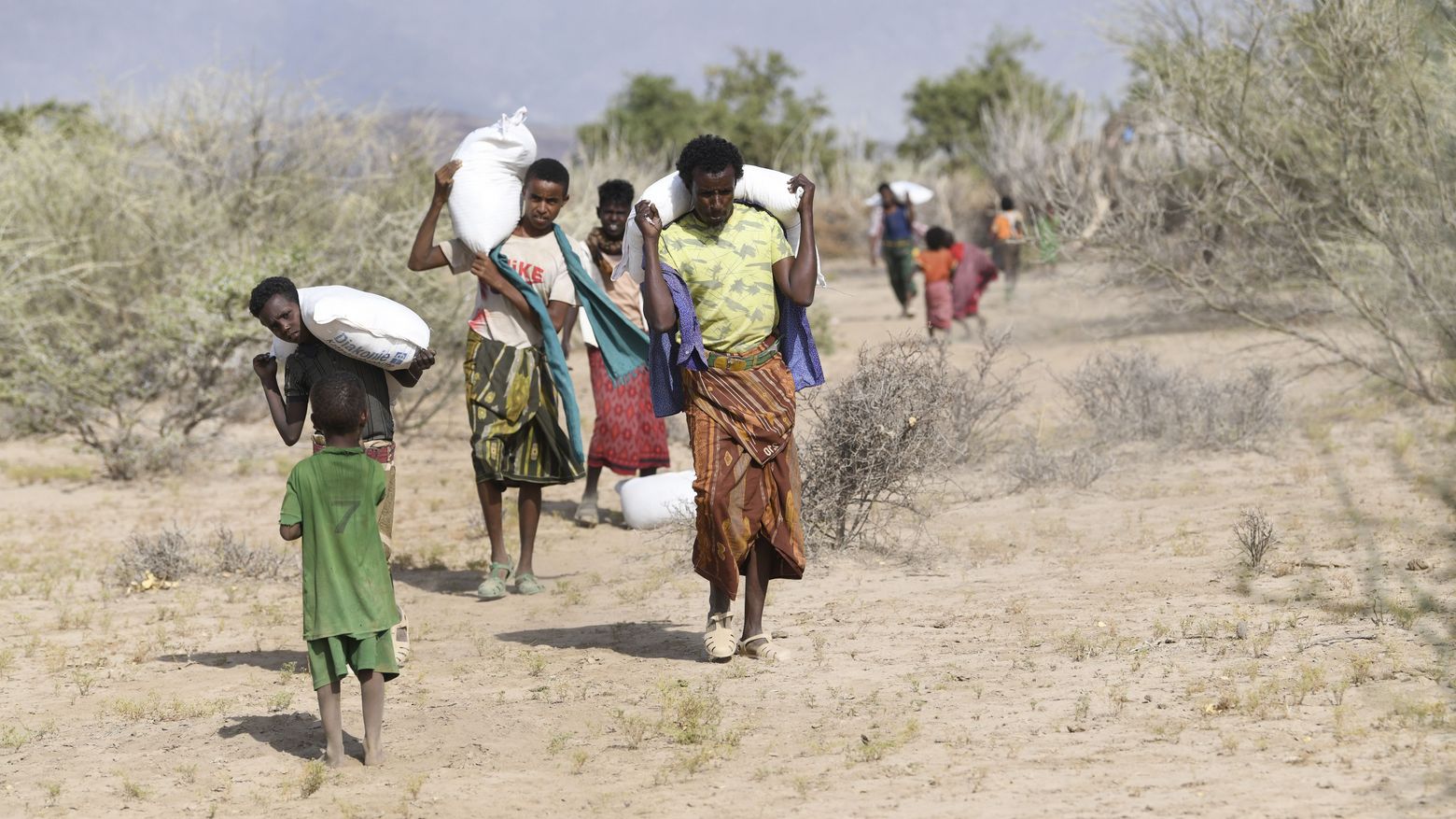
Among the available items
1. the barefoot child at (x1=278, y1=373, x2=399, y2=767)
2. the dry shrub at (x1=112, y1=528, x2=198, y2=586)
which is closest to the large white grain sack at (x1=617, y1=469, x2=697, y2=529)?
Result: the dry shrub at (x1=112, y1=528, x2=198, y2=586)

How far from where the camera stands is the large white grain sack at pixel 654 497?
8516mm

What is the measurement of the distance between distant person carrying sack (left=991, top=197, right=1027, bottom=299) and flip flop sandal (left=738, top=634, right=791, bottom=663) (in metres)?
12.5

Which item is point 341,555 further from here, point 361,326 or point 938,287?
point 938,287

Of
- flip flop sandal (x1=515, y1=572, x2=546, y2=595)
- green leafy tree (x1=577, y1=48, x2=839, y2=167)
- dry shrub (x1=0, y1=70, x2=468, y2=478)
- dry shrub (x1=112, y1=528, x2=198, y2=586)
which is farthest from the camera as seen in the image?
green leafy tree (x1=577, y1=48, x2=839, y2=167)

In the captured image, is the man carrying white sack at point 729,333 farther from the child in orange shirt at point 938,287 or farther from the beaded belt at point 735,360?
the child in orange shirt at point 938,287

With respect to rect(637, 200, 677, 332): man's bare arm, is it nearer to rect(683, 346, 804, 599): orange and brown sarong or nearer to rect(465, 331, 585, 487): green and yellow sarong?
rect(683, 346, 804, 599): orange and brown sarong

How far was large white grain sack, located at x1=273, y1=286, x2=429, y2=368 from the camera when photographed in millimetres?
5078

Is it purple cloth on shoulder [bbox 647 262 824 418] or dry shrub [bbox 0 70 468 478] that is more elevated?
dry shrub [bbox 0 70 468 478]

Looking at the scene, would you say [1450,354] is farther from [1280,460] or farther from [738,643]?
[738,643]

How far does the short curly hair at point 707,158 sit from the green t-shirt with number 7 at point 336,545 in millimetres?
1573

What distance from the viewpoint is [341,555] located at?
14.5ft

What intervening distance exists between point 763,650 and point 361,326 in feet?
5.81

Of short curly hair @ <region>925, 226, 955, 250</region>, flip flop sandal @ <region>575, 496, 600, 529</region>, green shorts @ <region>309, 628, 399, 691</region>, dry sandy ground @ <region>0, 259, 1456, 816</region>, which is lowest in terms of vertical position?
dry sandy ground @ <region>0, 259, 1456, 816</region>

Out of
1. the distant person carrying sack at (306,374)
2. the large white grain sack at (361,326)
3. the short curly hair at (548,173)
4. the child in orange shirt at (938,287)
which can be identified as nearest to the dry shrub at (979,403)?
the short curly hair at (548,173)
